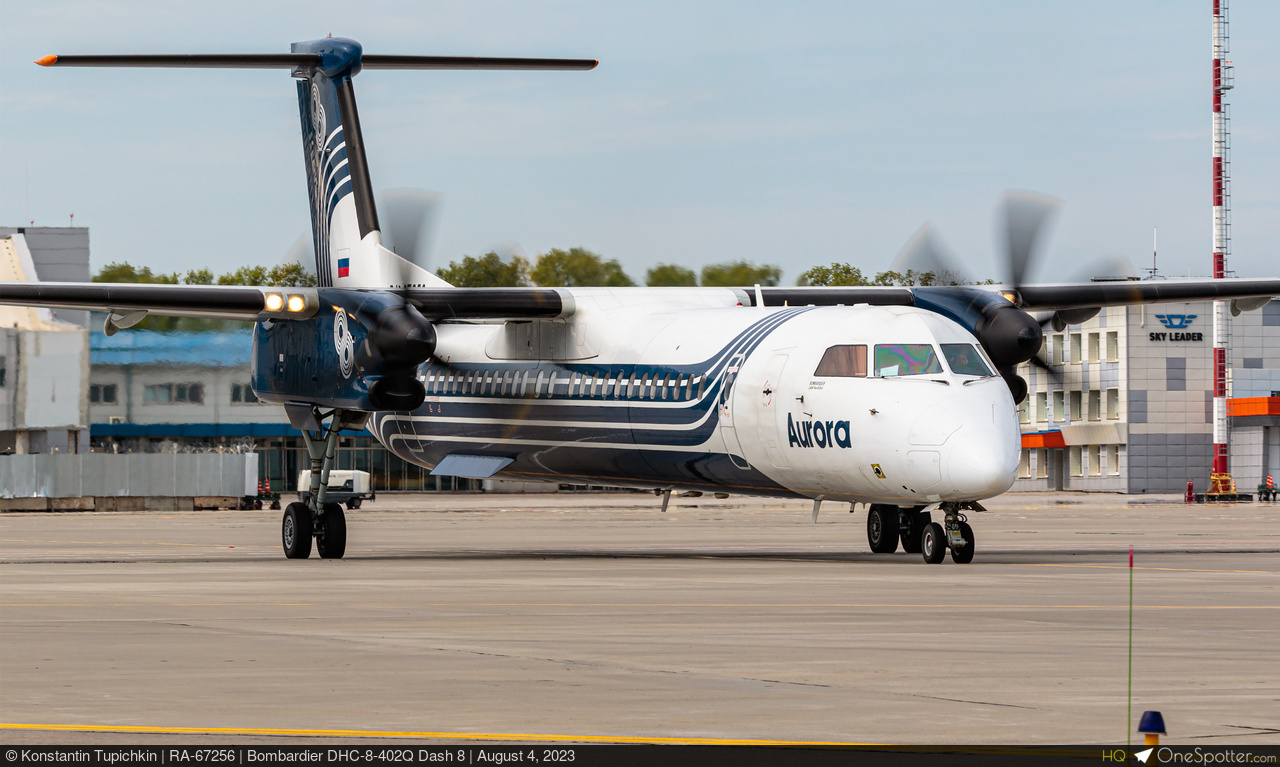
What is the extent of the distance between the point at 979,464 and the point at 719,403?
479cm

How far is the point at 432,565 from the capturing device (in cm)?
2375

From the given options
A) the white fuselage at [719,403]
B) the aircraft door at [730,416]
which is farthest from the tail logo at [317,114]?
the aircraft door at [730,416]

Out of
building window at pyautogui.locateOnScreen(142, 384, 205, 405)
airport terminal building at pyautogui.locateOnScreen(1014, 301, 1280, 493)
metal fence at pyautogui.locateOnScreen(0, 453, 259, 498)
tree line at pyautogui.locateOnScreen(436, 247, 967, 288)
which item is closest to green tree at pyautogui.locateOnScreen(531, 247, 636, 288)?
tree line at pyautogui.locateOnScreen(436, 247, 967, 288)

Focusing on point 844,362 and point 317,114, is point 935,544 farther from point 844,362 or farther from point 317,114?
point 317,114

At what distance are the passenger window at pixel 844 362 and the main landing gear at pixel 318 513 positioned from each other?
8035 millimetres

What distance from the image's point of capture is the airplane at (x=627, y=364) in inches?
834

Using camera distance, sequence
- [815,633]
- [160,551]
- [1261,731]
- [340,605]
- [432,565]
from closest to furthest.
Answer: [1261,731]
[815,633]
[340,605]
[432,565]
[160,551]

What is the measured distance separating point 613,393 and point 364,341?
3.79 metres

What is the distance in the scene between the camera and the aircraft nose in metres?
19.8

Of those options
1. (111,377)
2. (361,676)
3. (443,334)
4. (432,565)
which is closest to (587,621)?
(361,676)

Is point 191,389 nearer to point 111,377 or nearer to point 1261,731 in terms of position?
point 111,377

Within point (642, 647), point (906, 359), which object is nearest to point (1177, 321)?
point (906, 359)

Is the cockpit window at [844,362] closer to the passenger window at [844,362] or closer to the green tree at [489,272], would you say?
the passenger window at [844,362]

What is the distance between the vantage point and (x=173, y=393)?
75062 mm
